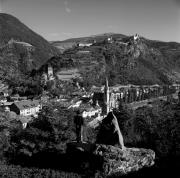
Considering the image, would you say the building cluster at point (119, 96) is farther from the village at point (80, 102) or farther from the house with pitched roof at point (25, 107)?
the house with pitched roof at point (25, 107)

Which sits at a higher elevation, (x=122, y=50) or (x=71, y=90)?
(x=122, y=50)

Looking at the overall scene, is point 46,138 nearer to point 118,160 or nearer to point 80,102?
point 118,160

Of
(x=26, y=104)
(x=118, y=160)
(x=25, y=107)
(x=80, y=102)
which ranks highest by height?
(x=118, y=160)

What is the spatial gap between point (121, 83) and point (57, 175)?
369ft

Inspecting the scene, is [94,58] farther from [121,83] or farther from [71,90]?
[71,90]

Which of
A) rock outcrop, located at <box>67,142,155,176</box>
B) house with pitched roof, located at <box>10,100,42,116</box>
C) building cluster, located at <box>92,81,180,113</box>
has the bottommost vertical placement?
building cluster, located at <box>92,81,180,113</box>

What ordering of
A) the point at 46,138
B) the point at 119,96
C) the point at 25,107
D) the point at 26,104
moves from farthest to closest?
the point at 119,96 < the point at 26,104 < the point at 25,107 < the point at 46,138

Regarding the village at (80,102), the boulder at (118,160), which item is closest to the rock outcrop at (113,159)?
the boulder at (118,160)

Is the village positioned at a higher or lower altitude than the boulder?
lower

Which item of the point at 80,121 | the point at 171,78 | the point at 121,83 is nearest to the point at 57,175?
the point at 80,121

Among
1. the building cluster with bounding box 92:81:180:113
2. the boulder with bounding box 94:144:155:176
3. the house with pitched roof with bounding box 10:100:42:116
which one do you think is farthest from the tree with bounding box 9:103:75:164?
the building cluster with bounding box 92:81:180:113

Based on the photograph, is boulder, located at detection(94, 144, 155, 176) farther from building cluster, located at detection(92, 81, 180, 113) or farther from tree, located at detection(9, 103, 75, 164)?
building cluster, located at detection(92, 81, 180, 113)

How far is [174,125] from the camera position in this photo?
2630 centimetres

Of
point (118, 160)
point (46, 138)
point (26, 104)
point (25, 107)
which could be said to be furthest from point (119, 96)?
point (118, 160)
